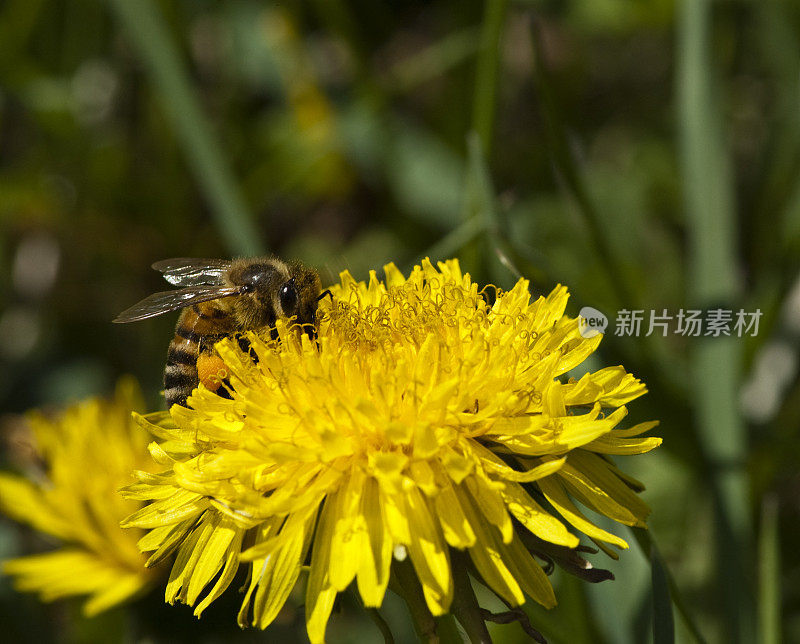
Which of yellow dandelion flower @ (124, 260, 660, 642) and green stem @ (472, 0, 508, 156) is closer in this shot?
yellow dandelion flower @ (124, 260, 660, 642)

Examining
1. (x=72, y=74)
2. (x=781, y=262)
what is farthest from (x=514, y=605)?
(x=72, y=74)

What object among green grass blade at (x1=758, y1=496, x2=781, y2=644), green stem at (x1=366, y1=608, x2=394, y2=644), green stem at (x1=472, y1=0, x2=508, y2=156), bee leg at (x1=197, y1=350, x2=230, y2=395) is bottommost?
green grass blade at (x1=758, y1=496, x2=781, y2=644)

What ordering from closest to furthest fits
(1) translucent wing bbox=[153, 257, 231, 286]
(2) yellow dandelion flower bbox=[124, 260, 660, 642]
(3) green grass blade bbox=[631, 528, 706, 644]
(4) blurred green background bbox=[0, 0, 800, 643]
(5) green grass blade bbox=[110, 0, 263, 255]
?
(2) yellow dandelion flower bbox=[124, 260, 660, 642] < (3) green grass blade bbox=[631, 528, 706, 644] < (1) translucent wing bbox=[153, 257, 231, 286] < (4) blurred green background bbox=[0, 0, 800, 643] < (5) green grass blade bbox=[110, 0, 263, 255]

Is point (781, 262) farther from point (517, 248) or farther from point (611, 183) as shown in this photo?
point (517, 248)

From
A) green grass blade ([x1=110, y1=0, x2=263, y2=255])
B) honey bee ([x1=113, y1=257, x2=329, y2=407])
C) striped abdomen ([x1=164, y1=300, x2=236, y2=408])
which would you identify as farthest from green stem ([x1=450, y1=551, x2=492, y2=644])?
green grass blade ([x1=110, y1=0, x2=263, y2=255])

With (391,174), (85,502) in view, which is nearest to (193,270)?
(85,502)

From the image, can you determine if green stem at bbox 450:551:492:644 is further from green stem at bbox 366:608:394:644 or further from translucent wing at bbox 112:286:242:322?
translucent wing at bbox 112:286:242:322

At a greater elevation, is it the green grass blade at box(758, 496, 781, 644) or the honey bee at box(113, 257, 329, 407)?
the honey bee at box(113, 257, 329, 407)
